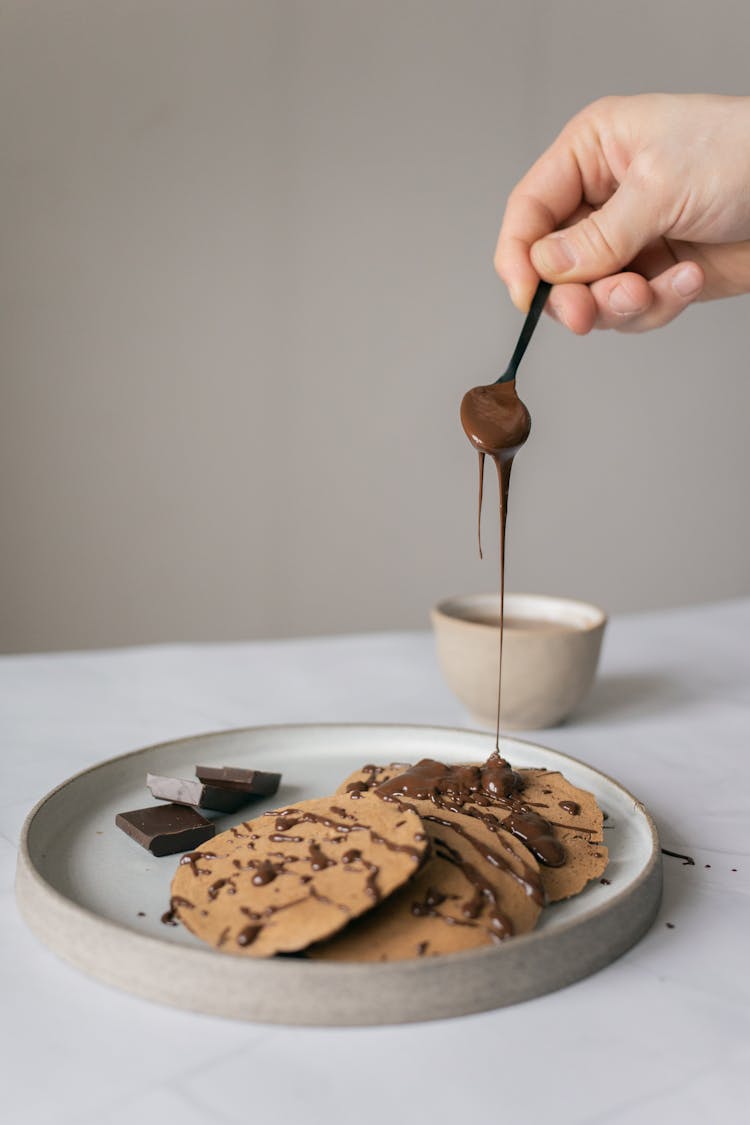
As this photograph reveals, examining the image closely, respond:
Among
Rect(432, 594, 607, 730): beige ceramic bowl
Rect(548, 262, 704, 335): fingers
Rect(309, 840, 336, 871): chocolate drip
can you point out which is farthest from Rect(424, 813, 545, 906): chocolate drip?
Rect(548, 262, 704, 335): fingers

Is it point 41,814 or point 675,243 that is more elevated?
point 675,243

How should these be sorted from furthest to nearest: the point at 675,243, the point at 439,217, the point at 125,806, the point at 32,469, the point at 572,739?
the point at 439,217, the point at 32,469, the point at 675,243, the point at 572,739, the point at 125,806

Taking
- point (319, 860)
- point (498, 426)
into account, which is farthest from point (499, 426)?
point (319, 860)

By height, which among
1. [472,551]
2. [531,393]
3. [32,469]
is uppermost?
[531,393]

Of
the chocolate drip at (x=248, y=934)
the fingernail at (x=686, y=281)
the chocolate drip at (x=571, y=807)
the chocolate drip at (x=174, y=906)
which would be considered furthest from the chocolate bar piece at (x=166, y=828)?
the fingernail at (x=686, y=281)

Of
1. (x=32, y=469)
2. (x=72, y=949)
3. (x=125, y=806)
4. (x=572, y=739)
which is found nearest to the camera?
(x=72, y=949)

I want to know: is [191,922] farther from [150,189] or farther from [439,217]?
[439,217]

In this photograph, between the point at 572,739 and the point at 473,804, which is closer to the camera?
the point at 473,804

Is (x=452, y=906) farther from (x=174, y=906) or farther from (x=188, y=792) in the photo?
(x=188, y=792)

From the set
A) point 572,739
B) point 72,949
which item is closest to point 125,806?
point 72,949
